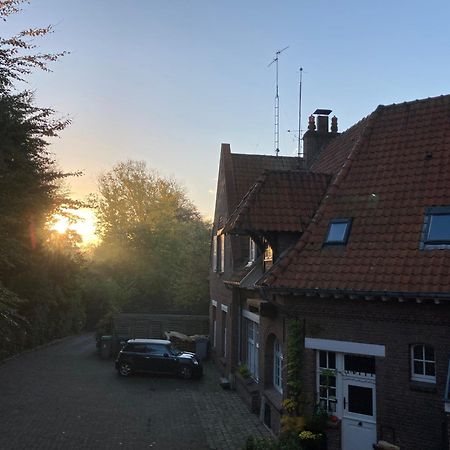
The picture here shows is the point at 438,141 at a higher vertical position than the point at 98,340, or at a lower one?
higher

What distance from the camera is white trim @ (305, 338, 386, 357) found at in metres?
9.95

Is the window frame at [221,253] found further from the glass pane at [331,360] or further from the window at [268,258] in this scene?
the glass pane at [331,360]

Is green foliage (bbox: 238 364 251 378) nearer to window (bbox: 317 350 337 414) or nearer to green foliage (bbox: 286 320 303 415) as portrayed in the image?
green foliage (bbox: 286 320 303 415)

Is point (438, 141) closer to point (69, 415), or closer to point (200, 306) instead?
point (69, 415)

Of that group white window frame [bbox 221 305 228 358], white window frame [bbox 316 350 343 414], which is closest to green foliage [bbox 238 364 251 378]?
white window frame [bbox 221 305 228 358]

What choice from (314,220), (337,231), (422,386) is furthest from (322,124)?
(422,386)

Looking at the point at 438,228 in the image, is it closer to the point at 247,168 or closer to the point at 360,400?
the point at 360,400

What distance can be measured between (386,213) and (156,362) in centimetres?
1280

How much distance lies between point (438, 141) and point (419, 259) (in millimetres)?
3844

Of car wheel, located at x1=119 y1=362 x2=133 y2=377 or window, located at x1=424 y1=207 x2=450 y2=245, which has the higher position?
window, located at x1=424 y1=207 x2=450 y2=245

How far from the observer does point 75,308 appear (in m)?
35.0

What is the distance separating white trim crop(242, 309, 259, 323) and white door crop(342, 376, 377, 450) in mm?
4979

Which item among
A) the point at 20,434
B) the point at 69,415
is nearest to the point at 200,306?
the point at 69,415

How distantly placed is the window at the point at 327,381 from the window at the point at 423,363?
1717mm
